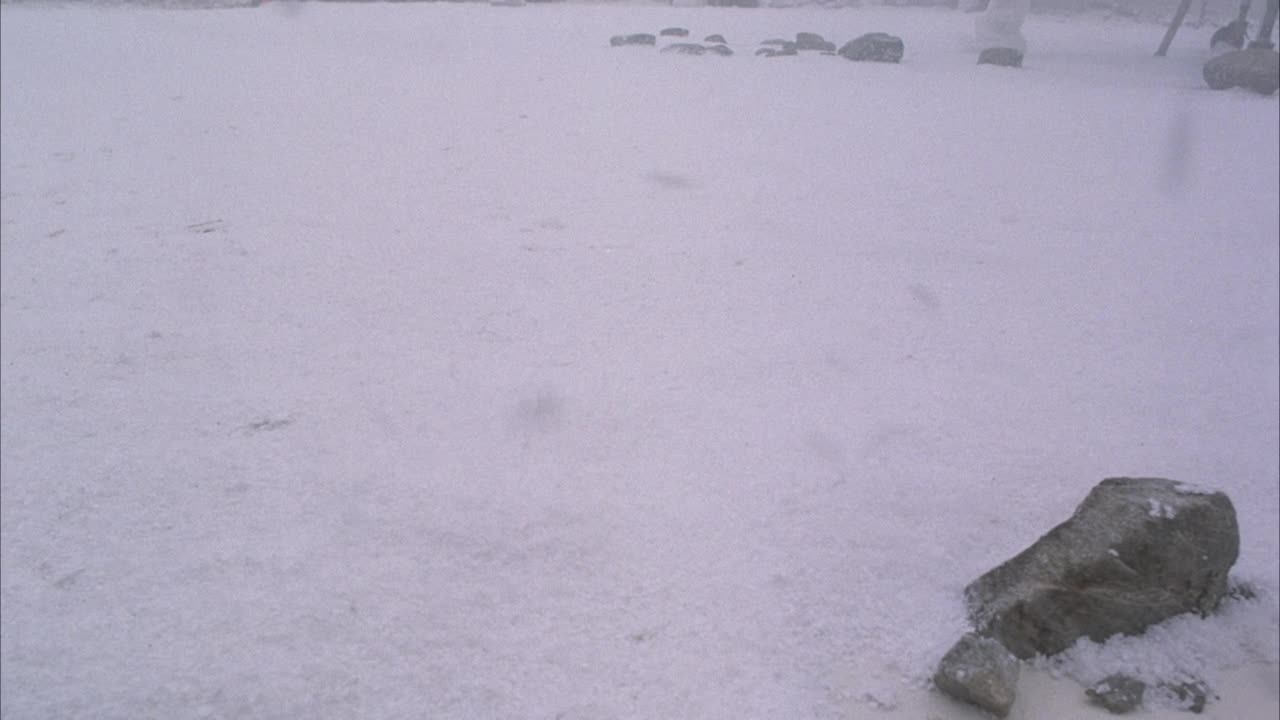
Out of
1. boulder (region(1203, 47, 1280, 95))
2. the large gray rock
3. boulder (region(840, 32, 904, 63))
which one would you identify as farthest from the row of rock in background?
the large gray rock

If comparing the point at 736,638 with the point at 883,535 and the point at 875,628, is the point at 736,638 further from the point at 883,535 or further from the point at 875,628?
the point at 883,535

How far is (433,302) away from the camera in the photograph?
3812mm

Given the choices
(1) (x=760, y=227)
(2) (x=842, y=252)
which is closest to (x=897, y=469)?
(2) (x=842, y=252)

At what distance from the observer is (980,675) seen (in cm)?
180

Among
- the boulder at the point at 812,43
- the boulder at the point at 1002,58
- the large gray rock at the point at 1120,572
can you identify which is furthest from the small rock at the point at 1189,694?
the boulder at the point at 812,43

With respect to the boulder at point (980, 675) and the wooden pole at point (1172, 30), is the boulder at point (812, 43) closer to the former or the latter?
the wooden pole at point (1172, 30)

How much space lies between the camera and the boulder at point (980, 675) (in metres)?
1.79

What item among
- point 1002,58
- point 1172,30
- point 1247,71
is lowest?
point 1247,71

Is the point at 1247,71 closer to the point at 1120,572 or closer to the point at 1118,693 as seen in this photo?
the point at 1120,572

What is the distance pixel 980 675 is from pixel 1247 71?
36.9ft

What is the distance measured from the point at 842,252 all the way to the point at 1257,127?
6374mm

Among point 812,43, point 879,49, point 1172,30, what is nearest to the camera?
point 879,49

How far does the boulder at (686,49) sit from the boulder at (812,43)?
1.69 m

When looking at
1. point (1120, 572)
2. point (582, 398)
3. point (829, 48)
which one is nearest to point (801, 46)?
point (829, 48)
